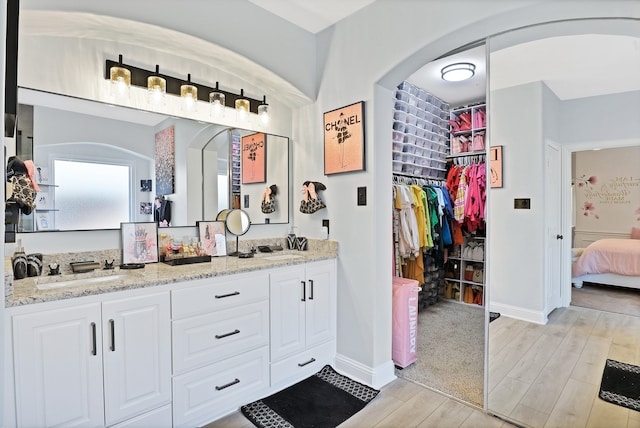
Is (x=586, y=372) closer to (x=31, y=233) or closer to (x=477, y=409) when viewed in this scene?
(x=477, y=409)

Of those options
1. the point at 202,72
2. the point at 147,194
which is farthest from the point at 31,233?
the point at 202,72

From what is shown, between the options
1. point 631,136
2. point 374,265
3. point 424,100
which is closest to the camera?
point 631,136

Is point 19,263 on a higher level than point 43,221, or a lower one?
lower

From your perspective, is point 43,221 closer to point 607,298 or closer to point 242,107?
point 242,107

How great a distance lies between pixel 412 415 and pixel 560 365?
1.04m

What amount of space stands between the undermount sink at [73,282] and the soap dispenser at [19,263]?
0.32ft

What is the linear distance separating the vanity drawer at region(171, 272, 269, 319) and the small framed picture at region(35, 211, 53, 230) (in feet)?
2.73

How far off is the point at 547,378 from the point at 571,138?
1548 millimetres

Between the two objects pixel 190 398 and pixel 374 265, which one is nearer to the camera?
pixel 190 398

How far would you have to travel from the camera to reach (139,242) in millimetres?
2139

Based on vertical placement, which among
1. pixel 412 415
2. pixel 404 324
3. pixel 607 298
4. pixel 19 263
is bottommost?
pixel 412 415

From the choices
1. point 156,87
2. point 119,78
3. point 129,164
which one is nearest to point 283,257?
point 129,164

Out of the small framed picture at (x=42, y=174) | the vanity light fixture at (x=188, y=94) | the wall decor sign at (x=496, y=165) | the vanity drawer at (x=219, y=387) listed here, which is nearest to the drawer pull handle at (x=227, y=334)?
the vanity drawer at (x=219, y=387)

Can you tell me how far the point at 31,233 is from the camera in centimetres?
182
